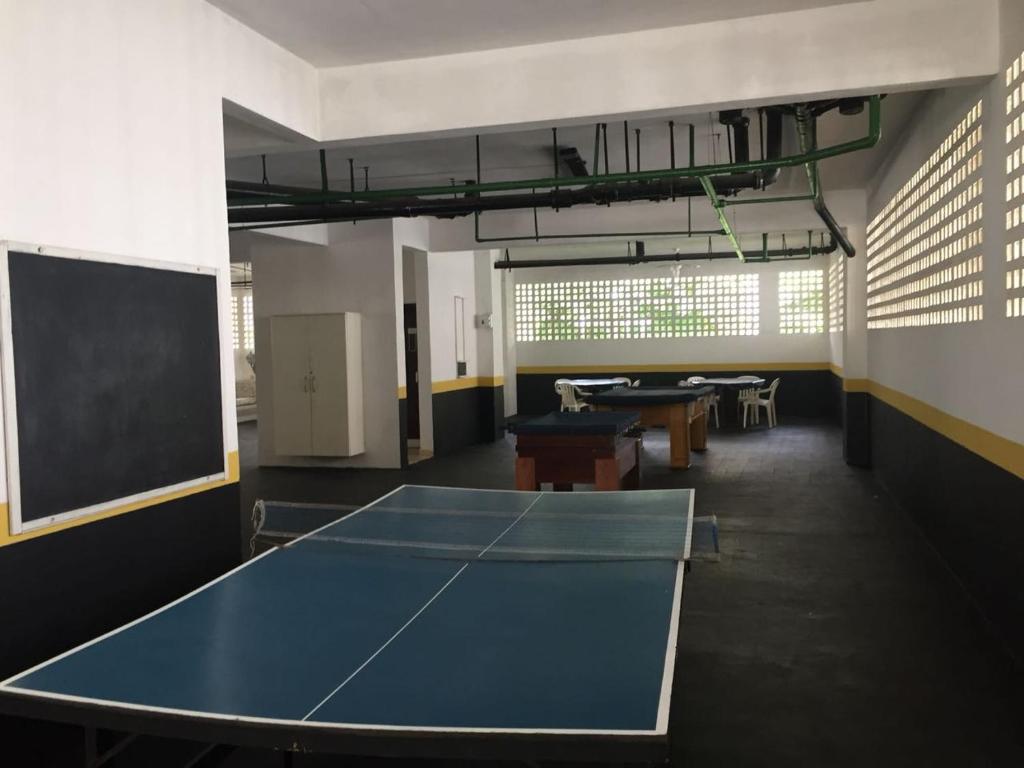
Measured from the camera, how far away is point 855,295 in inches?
387

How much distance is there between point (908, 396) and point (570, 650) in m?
5.54

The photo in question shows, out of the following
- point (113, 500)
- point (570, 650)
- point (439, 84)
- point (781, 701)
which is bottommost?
point (781, 701)

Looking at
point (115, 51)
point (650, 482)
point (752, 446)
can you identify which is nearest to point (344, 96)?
point (115, 51)

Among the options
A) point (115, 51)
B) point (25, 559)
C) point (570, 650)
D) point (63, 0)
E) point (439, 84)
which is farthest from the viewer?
point (439, 84)

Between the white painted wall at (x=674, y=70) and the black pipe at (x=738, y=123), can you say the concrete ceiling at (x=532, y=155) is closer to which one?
the black pipe at (x=738, y=123)

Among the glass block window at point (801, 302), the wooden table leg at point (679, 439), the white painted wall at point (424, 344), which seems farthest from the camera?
the glass block window at point (801, 302)

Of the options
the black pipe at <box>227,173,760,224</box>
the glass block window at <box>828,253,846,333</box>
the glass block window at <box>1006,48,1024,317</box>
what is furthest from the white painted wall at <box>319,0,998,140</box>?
the glass block window at <box>828,253,846,333</box>

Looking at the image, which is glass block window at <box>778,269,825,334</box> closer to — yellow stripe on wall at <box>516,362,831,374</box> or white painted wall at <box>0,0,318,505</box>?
yellow stripe on wall at <box>516,362,831,374</box>

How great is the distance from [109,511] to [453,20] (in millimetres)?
3044

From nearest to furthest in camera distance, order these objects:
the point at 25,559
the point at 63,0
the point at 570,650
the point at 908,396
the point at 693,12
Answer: the point at 570,650, the point at 25,559, the point at 63,0, the point at 693,12, the point at 908,396

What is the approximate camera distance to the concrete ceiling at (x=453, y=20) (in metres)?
4.42

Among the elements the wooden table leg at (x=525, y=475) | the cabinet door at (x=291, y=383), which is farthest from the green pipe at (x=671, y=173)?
the cabinet door at (x=291, y=383)

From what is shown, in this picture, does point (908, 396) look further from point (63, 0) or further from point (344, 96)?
point (63, 0)

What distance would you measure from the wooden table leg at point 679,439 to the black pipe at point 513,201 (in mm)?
3210
